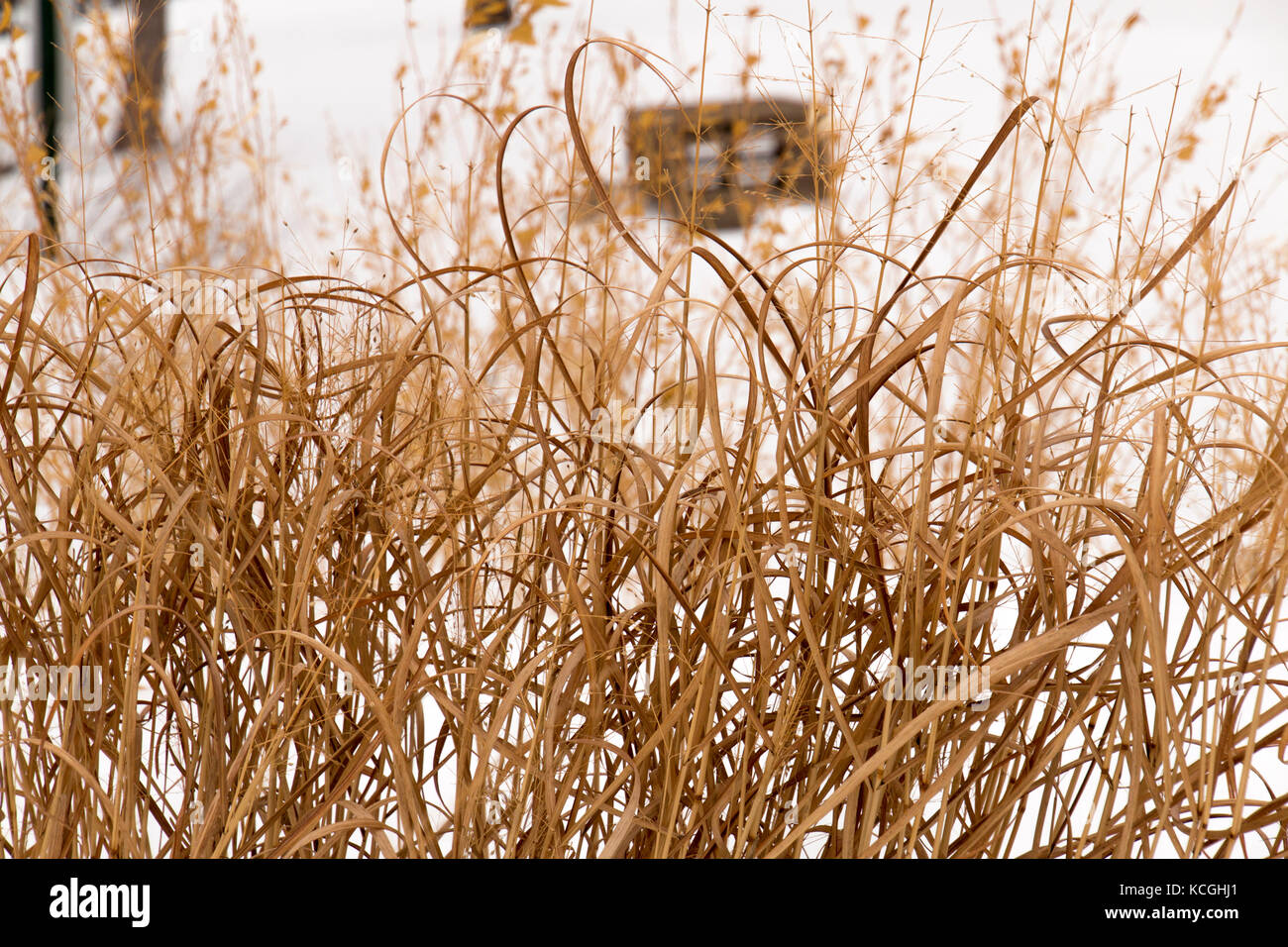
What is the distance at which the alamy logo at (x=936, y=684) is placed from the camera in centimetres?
36

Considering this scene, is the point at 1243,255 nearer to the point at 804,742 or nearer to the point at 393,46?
the point at 804,742

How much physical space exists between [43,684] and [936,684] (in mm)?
340

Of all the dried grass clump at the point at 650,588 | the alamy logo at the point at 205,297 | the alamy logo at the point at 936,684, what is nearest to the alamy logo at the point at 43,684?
the dried grass clump at the point at 650,588

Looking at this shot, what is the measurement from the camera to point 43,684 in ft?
1.39

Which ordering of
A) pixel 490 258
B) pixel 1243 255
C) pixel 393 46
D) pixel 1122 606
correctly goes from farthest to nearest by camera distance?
pixel 393 46
pixel 490 258
pixel 1243 255
pixel 1122 606

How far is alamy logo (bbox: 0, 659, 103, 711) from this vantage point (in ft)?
1.38
